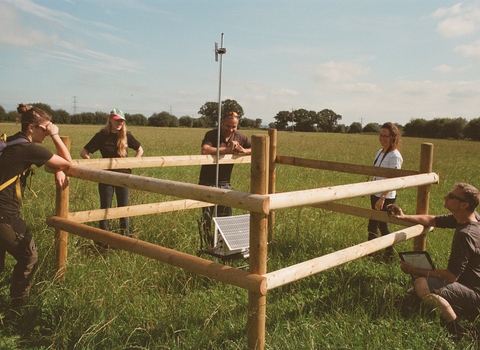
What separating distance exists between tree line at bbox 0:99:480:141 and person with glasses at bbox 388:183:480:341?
72464mm

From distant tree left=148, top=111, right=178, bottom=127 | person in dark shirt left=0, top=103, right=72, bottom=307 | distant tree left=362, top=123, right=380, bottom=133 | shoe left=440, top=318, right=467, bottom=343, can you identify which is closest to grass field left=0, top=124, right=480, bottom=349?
shoe left=440, top=318, right=467, bottom=343

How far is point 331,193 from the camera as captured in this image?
338 cm

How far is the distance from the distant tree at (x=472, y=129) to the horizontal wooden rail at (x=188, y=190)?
8174cm

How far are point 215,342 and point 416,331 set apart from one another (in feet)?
5.75

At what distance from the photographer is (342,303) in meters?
4.10

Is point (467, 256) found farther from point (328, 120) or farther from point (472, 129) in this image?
point (328, 120)

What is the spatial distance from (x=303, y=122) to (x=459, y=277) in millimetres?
102683

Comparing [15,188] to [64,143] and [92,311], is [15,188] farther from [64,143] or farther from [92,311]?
[92,311]

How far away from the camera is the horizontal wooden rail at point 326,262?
121 inches

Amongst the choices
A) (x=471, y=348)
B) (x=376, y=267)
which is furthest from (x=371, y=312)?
(x=376, y=267)

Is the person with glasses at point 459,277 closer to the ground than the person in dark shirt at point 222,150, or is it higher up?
closer to the ground

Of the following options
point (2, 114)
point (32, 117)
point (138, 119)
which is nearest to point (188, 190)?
point (32, 117)

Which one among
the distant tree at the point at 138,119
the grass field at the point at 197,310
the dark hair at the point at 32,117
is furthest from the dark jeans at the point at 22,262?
the distant tree at the point at 138,119

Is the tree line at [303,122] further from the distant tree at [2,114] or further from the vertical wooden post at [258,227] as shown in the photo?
the vertical wooden post at [258,227]
